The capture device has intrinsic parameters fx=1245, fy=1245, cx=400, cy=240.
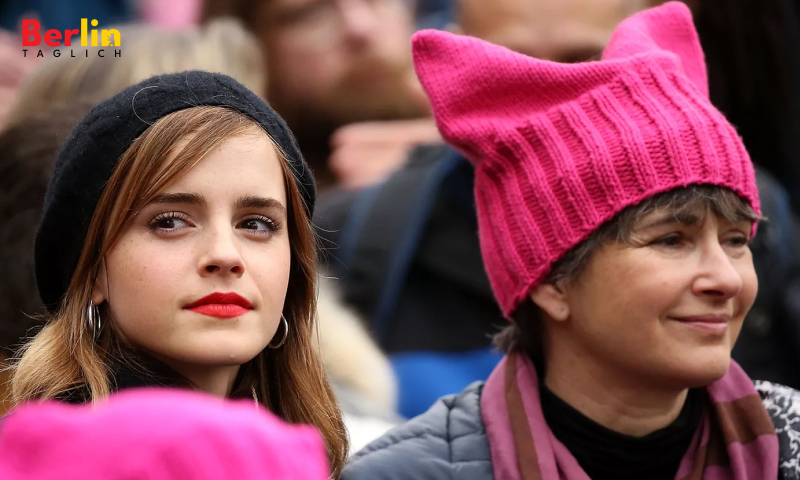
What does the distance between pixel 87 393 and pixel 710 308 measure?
1480 millimetres

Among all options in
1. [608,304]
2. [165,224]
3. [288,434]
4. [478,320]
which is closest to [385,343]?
[478,320]

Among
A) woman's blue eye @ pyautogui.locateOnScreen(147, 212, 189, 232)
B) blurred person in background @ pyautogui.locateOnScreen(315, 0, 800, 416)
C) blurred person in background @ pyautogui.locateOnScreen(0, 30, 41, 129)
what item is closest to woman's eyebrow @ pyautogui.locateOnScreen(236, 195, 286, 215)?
woman's blue eye @ pyautogui.locateOnScreen(147, 212, 189, 232)

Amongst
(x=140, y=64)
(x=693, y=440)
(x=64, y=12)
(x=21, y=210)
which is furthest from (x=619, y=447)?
(x=64, y=12)

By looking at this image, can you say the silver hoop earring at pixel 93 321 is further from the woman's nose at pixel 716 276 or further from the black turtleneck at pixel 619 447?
the woman's nose at pixel 716 276

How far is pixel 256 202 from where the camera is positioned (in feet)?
8.83

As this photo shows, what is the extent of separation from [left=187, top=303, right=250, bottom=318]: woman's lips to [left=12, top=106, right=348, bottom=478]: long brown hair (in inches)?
8.2

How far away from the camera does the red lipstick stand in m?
2.58

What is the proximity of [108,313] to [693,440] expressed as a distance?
1.54m

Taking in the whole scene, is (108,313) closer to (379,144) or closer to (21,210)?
(21,210)

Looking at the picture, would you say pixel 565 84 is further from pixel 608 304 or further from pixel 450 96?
pixel 608 304

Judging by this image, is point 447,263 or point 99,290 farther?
point 447,263

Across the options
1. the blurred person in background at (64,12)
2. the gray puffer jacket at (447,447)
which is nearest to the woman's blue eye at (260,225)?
the gray puffer jacket at (447,447)

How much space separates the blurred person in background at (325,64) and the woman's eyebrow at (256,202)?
3111 millimetres

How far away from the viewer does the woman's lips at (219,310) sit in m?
2.58
